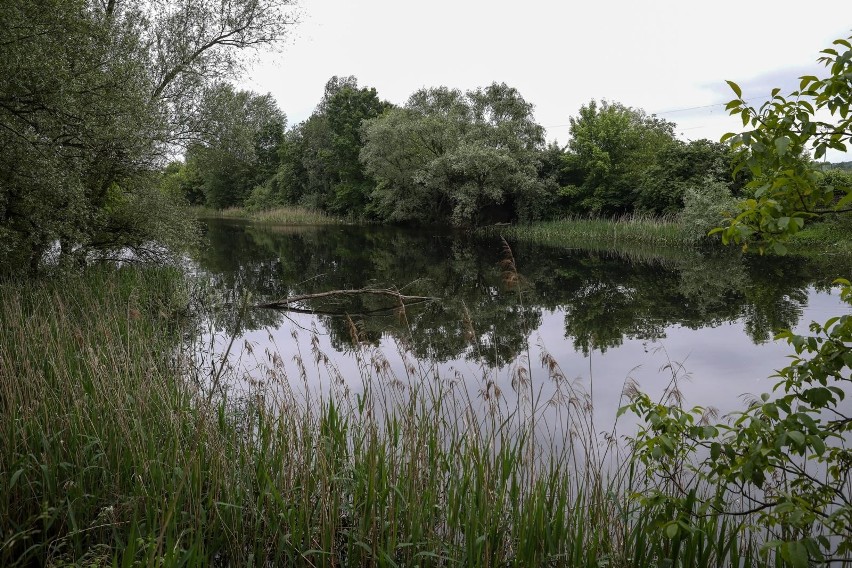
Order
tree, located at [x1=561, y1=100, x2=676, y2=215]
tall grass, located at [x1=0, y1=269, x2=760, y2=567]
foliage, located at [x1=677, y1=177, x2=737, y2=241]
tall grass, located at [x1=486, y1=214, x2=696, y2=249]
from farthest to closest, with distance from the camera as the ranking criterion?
tree, located at [x1=561, y1=100, x2=676, y2=215], tall grass, located at [x1=486, y1=214, x2=696, y2=249], foliage, located at [x1=677, y1=177, x2=737, y2=241], tall grass, located at [x1=0, y1=269, x2=760, y2=567]

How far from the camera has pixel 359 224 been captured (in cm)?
5147

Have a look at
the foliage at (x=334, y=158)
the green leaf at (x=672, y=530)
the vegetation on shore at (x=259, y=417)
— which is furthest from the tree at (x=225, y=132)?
the foliage at (x=334, y=158)

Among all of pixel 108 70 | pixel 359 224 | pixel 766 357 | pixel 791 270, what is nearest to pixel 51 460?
pixel 108 70

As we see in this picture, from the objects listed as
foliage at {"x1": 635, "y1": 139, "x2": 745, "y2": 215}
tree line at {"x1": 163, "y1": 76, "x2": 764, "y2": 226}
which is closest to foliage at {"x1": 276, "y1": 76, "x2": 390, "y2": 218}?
tree line at {"x1": 163, "y1": 76, "x2": 764, "y2": 226}

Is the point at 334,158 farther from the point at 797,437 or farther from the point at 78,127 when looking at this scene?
the point at 797,437

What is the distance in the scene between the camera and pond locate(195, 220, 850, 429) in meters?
7.70

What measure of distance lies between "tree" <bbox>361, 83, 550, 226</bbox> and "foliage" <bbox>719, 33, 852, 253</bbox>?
32803 mm

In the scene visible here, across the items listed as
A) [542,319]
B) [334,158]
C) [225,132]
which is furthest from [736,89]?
A: [334,158]

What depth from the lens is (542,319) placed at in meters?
12.8

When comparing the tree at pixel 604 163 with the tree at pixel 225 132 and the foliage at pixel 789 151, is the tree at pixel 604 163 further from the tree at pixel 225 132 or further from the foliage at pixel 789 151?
the foliage at pixel 789 151

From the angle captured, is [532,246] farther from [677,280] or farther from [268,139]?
[268,139]

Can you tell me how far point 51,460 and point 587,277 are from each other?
17018 millimetres

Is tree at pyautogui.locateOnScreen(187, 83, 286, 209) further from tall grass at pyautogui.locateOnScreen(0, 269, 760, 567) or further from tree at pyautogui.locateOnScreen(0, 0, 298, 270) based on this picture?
tall grass at pyautogui.locateOnScreen(0, 269, 760, 567)

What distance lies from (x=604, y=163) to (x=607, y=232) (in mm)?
6375
